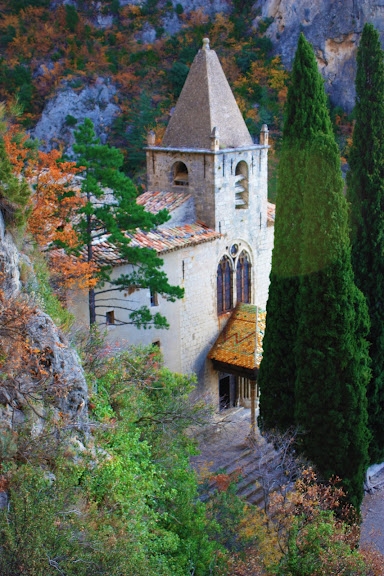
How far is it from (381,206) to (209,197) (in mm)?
5929

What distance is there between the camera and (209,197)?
826 inches

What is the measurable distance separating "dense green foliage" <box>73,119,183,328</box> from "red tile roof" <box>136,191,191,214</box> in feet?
12.0

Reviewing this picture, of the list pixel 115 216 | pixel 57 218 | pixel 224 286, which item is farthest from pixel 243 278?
pixel 57 218

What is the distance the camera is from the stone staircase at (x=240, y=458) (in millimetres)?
14930

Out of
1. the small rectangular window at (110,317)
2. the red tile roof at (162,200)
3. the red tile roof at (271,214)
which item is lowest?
the small rectangular window at (110,317)

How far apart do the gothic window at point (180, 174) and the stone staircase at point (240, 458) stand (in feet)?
25.8

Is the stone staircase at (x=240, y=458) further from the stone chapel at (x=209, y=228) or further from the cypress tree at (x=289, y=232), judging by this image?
the stone chapel at (x=209, y=228)

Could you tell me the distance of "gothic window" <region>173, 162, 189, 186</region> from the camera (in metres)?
21.8

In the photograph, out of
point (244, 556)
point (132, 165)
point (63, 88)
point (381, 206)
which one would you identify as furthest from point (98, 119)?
point (244, 556)

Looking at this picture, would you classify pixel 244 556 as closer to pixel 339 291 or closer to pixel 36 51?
pixel 339 291

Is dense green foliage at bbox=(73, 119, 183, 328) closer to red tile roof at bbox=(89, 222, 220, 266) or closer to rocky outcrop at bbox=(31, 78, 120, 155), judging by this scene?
red tile roof at bbox=(89, 222, 220, 266)

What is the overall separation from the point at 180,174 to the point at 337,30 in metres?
33.6

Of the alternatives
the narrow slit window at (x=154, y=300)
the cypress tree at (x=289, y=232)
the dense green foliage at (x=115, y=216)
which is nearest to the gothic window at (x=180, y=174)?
the narrow slit window at (x=154, y=300)

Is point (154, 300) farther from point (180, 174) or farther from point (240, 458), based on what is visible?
point (240, 458)
